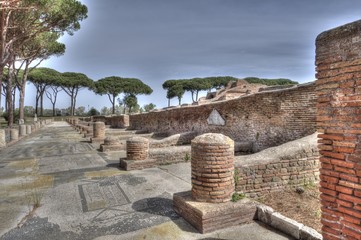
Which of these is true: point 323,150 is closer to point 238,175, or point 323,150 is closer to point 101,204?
point 238,175

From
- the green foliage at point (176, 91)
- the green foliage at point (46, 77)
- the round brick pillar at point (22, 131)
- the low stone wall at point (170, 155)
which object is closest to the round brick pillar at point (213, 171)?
the low stone wall at point (170, 155)

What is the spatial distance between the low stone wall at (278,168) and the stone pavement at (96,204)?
114 cm

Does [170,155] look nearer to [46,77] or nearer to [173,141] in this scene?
[173,141]

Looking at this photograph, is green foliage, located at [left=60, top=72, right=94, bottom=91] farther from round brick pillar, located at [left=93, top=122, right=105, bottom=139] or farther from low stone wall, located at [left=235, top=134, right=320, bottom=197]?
low stone wall, located at [left=235, top=134, right=320, bottom=197]

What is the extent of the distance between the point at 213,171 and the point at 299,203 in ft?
6.54

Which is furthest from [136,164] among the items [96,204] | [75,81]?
[75,81]

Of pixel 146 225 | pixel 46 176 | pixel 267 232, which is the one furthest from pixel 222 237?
pixel 46 176

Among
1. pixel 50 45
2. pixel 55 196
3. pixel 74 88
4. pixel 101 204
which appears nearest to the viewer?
pixel 101 204

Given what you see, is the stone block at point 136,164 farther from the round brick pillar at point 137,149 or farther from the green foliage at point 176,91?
the green foliage at point 176,91

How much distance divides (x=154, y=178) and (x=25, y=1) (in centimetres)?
1315

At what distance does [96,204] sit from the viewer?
473 centimetres

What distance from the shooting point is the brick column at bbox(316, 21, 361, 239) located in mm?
2334

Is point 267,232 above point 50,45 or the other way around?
the other way around

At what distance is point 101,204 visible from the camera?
473cm
